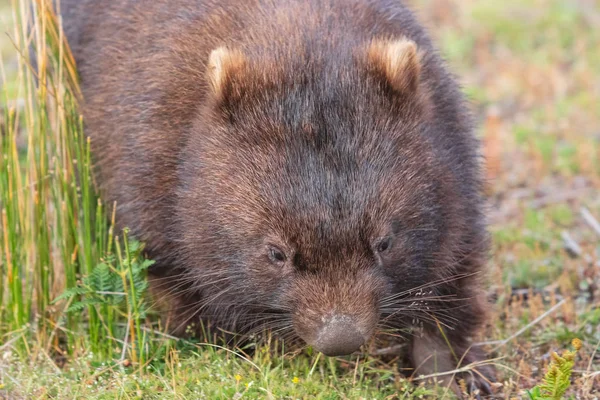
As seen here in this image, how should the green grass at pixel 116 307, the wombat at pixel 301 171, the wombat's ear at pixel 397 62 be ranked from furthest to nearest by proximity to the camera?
the green grass at pixel 116 307 < the wombat's ear at pixel 397 62 < the wombat at pixel 301 171

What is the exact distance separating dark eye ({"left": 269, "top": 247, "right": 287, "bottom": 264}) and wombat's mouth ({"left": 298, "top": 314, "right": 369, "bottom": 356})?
32cm

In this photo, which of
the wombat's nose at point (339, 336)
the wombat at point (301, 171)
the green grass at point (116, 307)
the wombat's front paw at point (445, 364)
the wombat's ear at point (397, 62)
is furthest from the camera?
the wombat's front paw at point (445, 364)

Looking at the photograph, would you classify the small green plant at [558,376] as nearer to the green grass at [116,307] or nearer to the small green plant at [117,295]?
the green grass at [116,307]

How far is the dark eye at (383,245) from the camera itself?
4.03m

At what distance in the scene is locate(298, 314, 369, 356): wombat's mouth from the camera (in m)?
3.86

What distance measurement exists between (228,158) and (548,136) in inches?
154

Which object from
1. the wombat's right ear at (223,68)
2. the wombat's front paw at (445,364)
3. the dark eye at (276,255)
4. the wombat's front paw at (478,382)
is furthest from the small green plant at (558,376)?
the wombat's right ear at (223,68)

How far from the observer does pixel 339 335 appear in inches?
152

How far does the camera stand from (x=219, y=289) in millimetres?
4426

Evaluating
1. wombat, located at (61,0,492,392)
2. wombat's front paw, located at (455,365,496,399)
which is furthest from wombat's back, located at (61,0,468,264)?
wombat's front paw, located at (455,365,496,399)

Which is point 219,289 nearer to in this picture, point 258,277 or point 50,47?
point 258,277

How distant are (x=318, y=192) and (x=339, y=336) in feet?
1.83

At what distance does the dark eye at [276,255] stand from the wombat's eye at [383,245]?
37 cm

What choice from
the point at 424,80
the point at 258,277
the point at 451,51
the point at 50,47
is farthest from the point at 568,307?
the point at 451,51
